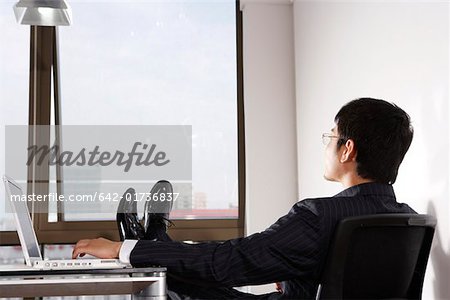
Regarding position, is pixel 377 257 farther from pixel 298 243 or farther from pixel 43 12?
pixel 43 12

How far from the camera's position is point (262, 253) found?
5.39ft

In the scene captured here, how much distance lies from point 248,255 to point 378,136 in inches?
19.3

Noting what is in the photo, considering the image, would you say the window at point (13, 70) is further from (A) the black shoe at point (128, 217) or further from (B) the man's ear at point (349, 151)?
(B) the man's ear at point (349, 151)

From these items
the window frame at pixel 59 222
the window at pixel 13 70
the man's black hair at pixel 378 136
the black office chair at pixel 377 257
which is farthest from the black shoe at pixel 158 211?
the black office chair at pixel 377 257

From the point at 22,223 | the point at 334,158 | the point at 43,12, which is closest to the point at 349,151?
the point at 334,158

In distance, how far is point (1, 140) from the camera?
417 centimetres

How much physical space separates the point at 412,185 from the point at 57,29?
2594 millimetres

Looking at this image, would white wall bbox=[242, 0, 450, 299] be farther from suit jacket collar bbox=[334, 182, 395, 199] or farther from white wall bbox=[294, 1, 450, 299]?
suit jacket collar bbox=[334, 182, 395, 199]

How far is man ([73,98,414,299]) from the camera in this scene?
1645 mm

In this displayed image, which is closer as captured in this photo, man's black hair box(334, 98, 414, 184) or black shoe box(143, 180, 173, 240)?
man's black hair box(334, 98, 414, 184)

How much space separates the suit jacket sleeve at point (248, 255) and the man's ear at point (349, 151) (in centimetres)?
27

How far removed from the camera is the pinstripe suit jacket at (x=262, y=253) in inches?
64.6

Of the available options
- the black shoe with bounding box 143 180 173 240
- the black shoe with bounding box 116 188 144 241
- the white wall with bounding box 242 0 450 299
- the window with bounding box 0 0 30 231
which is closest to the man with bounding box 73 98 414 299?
the white wall with bounding box 242 0 450 299

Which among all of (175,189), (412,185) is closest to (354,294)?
(412,185)
